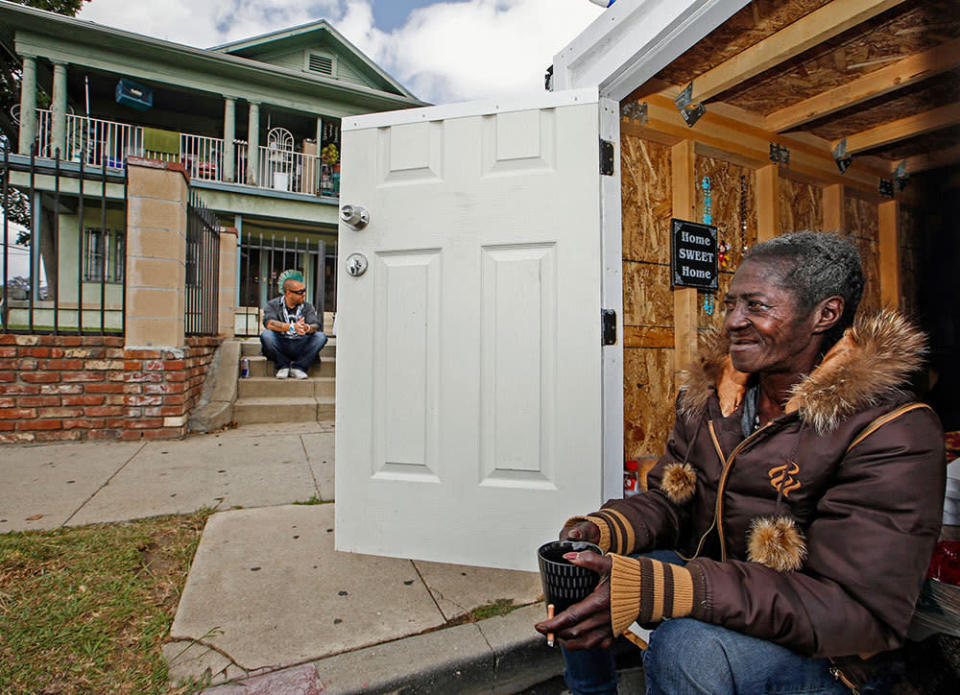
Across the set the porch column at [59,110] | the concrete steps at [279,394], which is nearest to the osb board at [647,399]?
the concrete steps at [279,394]

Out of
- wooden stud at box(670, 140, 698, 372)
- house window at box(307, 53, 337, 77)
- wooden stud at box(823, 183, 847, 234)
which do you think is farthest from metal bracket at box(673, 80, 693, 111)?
house window at box(307, 53, 337, 77)

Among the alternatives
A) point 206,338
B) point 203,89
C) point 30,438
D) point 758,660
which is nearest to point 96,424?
point 30,438

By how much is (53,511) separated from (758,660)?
3332mm

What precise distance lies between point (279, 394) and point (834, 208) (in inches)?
213

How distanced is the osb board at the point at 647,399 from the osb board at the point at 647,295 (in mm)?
177

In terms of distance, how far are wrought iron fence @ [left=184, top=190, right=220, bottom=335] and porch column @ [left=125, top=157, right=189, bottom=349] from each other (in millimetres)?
395

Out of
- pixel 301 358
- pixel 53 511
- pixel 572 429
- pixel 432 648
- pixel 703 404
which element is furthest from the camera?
pixel 301 358

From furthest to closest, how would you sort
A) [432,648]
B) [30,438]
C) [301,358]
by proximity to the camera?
[301,358] → [30,438] → [432,648]

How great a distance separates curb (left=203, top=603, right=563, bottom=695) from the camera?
1527mm

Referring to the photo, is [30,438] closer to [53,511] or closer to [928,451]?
[53,511]

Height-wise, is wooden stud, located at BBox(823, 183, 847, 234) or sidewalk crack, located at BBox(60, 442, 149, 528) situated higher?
wooden stud, located at BBox(823, 183, 847, 234)

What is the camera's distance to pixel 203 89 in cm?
1109

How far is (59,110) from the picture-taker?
9.96 meters

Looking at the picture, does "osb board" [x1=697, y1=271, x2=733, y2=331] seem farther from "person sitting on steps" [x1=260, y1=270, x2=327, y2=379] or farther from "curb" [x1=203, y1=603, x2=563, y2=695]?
"person sitting on steps" [x1=260, y1=270, x2=327, y2=379]
